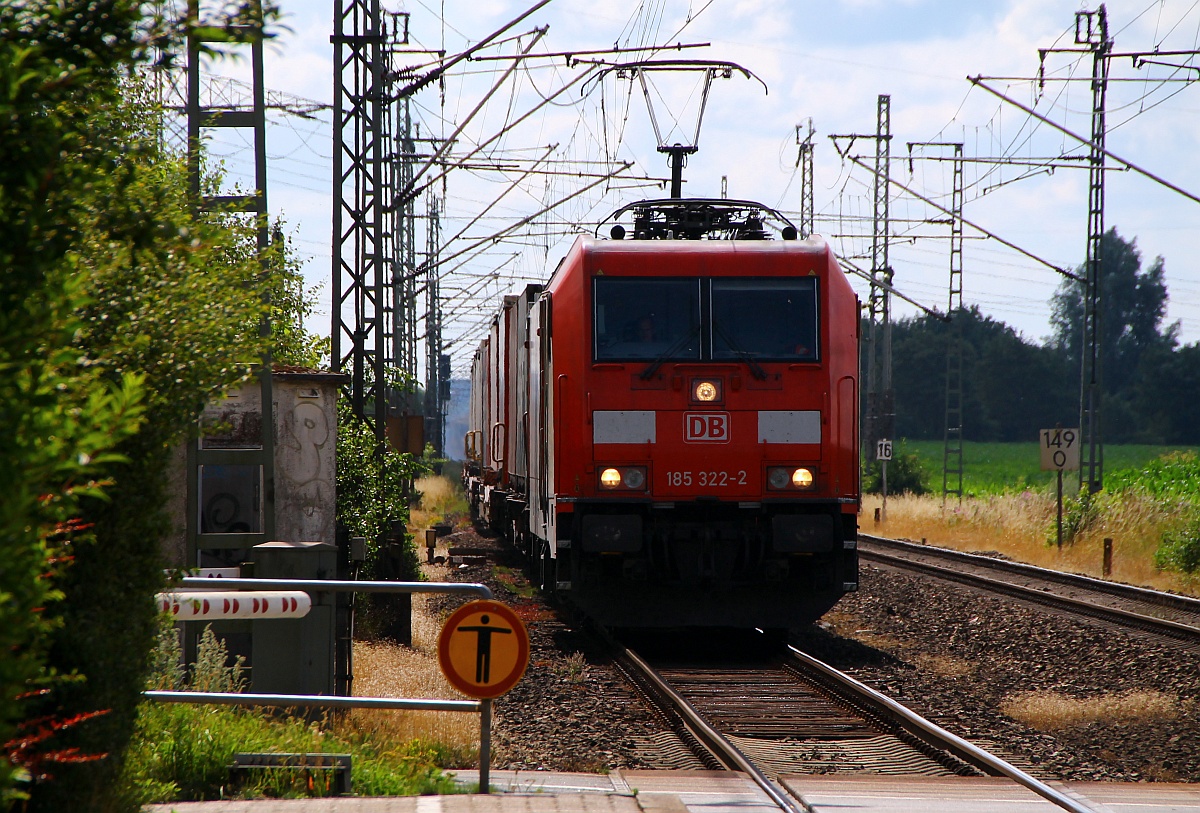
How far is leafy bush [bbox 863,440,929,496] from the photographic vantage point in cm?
4584

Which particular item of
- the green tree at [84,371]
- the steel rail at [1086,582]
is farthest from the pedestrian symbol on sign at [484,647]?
the steel rail at [1086,582]

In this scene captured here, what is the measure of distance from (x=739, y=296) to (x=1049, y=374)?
298 feet

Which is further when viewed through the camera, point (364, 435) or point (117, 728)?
point (364, 435)

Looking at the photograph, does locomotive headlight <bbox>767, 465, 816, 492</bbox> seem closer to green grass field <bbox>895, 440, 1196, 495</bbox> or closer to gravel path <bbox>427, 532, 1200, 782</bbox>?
gravel path <bbox>427, 532, 1200, 782</bbox>

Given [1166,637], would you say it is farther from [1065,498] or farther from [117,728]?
[1065,498]

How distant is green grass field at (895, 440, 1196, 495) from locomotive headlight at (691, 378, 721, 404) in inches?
1971

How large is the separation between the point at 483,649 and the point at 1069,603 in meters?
11.7

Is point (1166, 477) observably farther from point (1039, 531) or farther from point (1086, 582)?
point (1086, 582)

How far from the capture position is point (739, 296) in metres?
11.7

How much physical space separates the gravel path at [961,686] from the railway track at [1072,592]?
1.71 feet

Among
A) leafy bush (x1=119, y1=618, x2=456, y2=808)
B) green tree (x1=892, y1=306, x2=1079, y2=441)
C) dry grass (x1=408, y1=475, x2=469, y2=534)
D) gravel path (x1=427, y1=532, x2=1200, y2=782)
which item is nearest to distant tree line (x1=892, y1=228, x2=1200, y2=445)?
green tree (x1=892, y1=306, x2=1079, y2=441)

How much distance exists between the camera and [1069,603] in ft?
52.5

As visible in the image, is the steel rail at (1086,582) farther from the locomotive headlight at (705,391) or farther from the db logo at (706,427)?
the locomotive headlight at (705,391)

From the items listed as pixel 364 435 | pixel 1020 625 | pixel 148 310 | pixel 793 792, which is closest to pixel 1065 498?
pixel 1020 625
